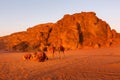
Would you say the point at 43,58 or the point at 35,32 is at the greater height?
the point at 35,32

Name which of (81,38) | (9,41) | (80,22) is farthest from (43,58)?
(9,41)

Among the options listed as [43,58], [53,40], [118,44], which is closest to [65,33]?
[53,40]

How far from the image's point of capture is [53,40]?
42531mm

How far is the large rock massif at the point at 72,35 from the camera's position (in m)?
40.1

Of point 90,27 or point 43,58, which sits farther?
point 90,27

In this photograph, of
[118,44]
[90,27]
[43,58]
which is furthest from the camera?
[90,27]

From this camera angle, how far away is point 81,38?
4078 centimetres

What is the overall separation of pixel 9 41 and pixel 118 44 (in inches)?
795

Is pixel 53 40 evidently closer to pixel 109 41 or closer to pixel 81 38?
pixel 81 38

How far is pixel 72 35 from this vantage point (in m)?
40.5

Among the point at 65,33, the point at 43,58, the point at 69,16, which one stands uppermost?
the point at 69,16

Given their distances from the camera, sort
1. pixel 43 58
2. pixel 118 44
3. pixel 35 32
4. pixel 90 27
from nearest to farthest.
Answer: pixel 43 58, pixel 118 44, pixel 90 27, pixel 35 32

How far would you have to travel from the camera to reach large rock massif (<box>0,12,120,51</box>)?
40062 millimetres

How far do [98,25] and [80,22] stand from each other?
3.10 metres
